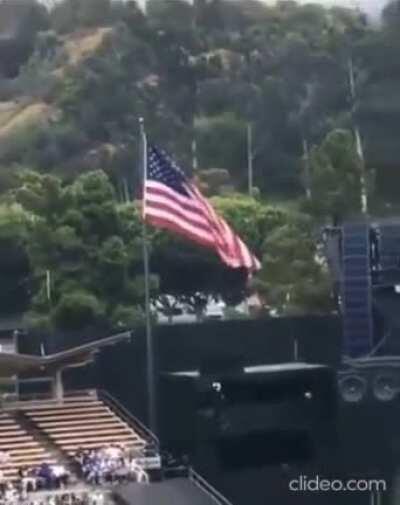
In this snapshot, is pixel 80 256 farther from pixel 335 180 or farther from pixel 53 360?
pixel 53 360

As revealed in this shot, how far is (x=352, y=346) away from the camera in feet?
68.6

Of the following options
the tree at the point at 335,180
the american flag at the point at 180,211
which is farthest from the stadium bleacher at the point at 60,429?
the tree at the point at 335,180

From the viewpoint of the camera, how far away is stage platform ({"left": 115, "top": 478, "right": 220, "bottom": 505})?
19.1 metres

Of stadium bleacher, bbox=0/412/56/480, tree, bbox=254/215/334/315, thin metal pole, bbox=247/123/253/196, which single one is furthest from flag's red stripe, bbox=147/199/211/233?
thin metal pole, bbox=247/123/253/196

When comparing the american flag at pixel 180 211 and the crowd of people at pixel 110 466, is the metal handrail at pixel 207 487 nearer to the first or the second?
the crowd of people at pixel 110 466

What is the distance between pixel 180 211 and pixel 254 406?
8.32ft

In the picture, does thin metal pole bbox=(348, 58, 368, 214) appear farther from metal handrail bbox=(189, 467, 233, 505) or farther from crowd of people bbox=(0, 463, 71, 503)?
crowd of people bbox=(0, 463, 71, 503)

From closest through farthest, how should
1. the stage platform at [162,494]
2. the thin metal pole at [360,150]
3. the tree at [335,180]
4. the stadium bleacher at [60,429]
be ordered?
the stage platform at [162,494] < the stadium bleacher at [60,429] < the tree at [335,180] < the thin metal pole at [360,150]

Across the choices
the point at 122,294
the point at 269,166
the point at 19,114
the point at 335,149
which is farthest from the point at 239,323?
the point at 19,114

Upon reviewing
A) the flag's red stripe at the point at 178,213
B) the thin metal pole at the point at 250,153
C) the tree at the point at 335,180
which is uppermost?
the thin metal pole at the point at 250,153

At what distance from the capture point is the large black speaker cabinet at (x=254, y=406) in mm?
20391

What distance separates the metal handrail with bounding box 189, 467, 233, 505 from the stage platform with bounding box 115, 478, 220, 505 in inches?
5.5

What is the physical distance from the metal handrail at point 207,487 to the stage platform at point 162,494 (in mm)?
140

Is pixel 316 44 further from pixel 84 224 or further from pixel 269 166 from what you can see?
pixel 84 224
